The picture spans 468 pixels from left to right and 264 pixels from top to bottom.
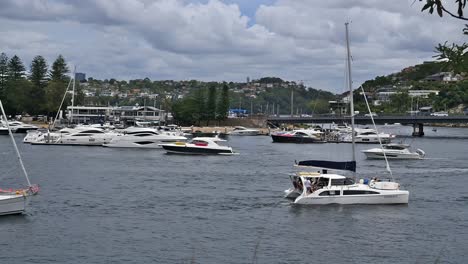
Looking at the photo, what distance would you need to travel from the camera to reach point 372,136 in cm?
15438

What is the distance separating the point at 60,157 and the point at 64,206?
45.4 m

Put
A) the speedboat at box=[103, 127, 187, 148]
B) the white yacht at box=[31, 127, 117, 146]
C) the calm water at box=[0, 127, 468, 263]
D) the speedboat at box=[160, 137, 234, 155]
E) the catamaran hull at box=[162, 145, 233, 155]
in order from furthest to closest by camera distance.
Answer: the white yacht at box=[31, 127, 117, 146]
the speedboat at box=[103, 127, 187, 148]
the speedboat at box=[160, 137, 234, 155]
the catamaran hull at box=[162, 145, 233, 155]
the calm water at box=[0, 127, 468, 263]

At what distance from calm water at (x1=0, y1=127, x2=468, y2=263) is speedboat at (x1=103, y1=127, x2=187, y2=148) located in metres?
35.3

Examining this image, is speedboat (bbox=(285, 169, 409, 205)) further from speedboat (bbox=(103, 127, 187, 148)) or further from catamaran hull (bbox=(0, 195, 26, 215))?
speedboat (bbox=(103, 127, 187, 148))

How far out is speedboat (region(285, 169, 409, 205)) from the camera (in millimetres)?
49812

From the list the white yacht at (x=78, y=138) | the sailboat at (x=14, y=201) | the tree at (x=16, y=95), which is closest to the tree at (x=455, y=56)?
the sailboat at (x=14, y=201)

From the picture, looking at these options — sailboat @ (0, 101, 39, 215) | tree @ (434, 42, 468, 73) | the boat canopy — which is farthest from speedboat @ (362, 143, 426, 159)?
tree @ (434, 42, 468, 73)

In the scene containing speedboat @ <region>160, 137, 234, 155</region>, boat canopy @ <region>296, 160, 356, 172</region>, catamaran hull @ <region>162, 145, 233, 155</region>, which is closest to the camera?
boat canopy @ <region>296, 160, 356, 172</region>

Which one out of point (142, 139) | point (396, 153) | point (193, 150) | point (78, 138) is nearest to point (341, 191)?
point (193, 150)

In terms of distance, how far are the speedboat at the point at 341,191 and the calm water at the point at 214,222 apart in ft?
2.50

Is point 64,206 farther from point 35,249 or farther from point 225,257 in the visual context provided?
point 225,257

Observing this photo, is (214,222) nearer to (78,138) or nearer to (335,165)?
(335,165)

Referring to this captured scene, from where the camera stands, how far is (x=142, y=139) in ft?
367

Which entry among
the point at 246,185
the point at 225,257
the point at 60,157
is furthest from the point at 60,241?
the point at 60,157
